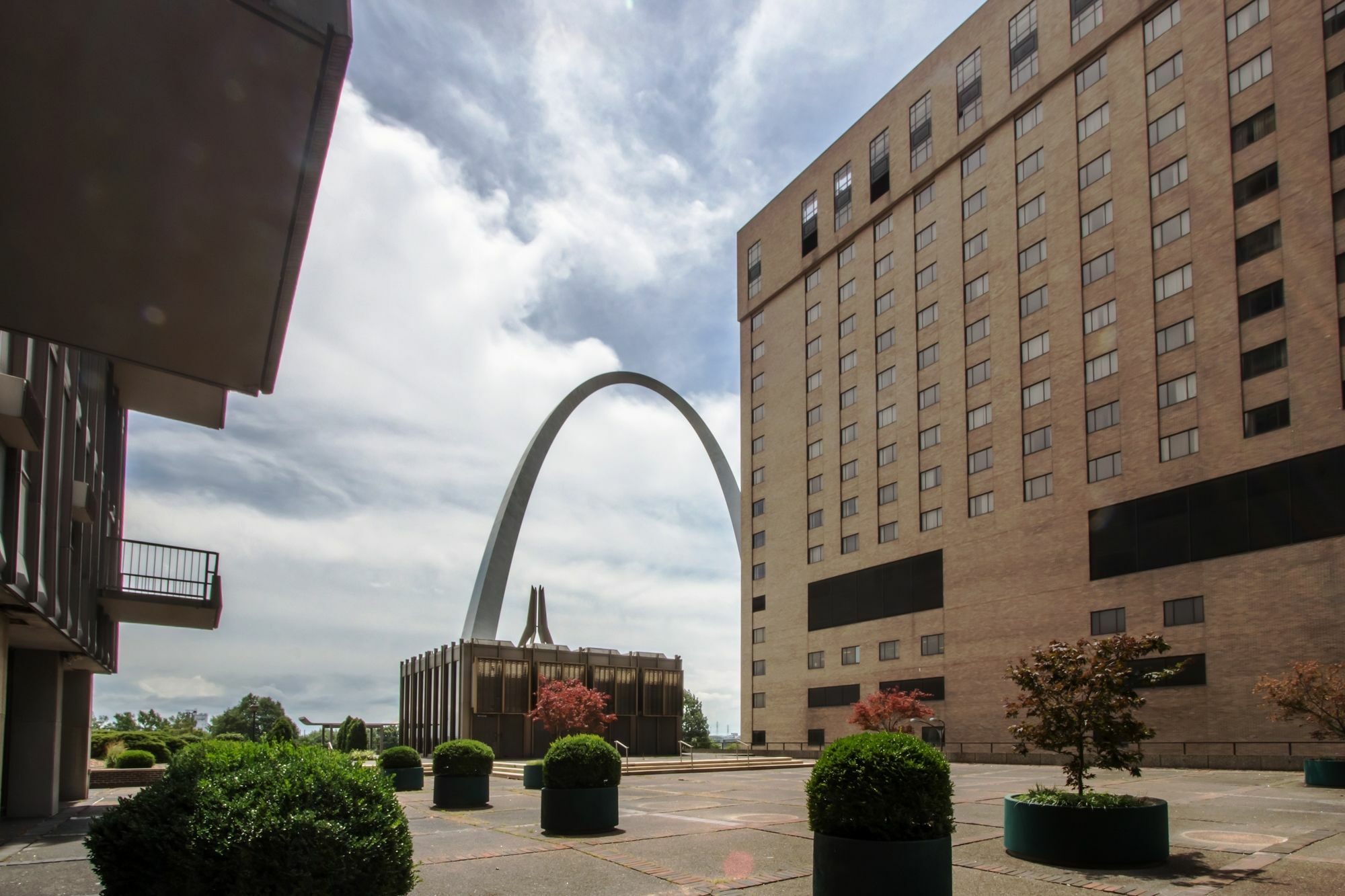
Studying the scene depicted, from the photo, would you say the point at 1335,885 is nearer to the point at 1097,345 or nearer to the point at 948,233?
the point at 1097,345

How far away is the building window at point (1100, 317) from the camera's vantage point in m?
45.7

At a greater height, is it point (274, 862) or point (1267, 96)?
point (1267, 96)

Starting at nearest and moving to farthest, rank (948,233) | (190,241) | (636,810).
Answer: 1. (190,241)
2. (636,810)
3. (948,233)

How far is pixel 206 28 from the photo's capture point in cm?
466

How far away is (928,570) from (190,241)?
2061 inches

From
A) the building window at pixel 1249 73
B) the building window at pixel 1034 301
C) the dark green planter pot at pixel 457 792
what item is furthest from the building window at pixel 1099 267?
the dark green planter pot at pixel 457 792

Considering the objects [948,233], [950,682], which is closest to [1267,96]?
[948,233]

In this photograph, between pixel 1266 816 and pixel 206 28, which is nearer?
pixel 206 28

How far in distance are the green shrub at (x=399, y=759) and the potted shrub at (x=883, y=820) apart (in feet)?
63.1

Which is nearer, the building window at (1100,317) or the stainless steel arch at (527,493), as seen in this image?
the building window at (1100,317)

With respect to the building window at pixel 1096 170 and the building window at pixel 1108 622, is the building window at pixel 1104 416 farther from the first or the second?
the building window at pixel 1096 170

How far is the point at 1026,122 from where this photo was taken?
52312mm

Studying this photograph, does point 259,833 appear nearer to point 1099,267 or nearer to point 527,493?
point 1099,267

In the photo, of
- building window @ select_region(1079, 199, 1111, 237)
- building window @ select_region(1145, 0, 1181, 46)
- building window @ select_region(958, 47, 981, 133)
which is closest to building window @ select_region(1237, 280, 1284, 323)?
building window @ select_region(1079, 199, 1111, 237)
